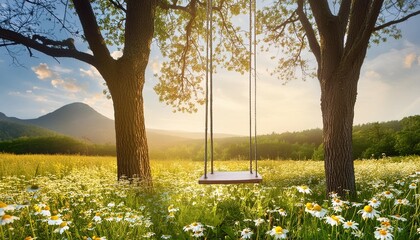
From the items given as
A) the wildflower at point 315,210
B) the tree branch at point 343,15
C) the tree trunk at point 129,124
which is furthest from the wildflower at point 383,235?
the tree trunk at point 129,124

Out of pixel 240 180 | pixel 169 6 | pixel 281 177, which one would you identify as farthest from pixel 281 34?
pixel 240 180

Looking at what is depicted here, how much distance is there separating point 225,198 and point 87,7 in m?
6.25

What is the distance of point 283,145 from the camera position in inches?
1156

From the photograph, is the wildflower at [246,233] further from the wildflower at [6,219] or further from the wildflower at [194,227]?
the wildflower at [6,219]

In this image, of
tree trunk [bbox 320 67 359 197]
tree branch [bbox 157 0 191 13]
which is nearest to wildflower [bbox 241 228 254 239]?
tree trunk [bbox 320 67 359 197]

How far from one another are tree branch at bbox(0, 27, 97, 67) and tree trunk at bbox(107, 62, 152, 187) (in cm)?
102

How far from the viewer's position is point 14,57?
34.3 feet

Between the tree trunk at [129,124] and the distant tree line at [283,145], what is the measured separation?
521 inches

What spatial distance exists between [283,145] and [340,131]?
887 inches

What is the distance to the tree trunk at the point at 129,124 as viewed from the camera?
8953mm

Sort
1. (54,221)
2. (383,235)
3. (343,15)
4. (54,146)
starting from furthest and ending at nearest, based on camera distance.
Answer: (54,146)
(343,15)
(54,221)
(383,235)

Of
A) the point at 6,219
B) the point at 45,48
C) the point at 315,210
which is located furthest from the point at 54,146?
the point at 315,210

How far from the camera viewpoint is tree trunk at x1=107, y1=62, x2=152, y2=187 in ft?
29.4

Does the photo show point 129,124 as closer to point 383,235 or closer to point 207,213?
point 207,213
